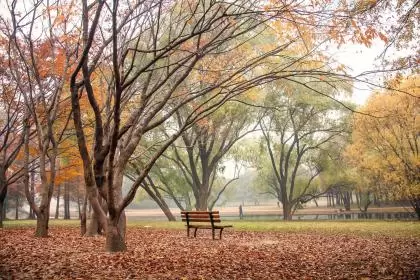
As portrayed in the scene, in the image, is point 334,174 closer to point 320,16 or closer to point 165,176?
point 165,176

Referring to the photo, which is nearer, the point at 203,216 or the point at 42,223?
the point at 42,223

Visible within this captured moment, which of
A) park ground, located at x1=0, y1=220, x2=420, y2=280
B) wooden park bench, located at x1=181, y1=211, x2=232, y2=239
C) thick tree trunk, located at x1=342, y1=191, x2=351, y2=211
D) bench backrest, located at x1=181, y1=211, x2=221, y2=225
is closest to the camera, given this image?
park ground, located at x1=0, y1=220, x2=420, y2=280

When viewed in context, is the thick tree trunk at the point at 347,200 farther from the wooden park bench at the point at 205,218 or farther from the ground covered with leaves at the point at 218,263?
the ground covered with leaves at the point at 218,263

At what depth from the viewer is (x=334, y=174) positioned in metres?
40.3

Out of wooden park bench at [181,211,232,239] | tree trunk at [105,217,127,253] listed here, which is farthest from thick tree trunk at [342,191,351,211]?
tree trunk at [105,217,127,253]

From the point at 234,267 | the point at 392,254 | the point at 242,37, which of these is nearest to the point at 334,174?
the point at 242,37

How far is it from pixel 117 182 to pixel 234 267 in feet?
13.0

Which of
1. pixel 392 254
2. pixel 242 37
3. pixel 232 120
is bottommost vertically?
pixel 392 254

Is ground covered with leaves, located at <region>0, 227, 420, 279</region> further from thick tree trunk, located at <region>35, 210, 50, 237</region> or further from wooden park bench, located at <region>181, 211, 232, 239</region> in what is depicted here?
thick tree trunk, located at <region>35, 210, 50, 237</region>

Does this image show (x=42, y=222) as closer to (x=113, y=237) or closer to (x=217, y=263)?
(x=113, y=237)

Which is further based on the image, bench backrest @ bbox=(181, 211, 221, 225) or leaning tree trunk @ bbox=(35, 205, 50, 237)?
leaning tree trunk @ bbox=(35, 205, 50, 237)

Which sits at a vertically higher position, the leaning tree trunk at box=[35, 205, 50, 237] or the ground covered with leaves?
the leaning tree trunk at box=[35, 205, 50, 237]

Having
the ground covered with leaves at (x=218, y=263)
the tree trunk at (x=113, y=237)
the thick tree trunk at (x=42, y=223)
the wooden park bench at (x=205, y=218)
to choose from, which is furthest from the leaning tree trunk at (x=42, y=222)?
the tree trunk at (x=113, y=237)

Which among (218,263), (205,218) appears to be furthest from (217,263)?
(205,218)
